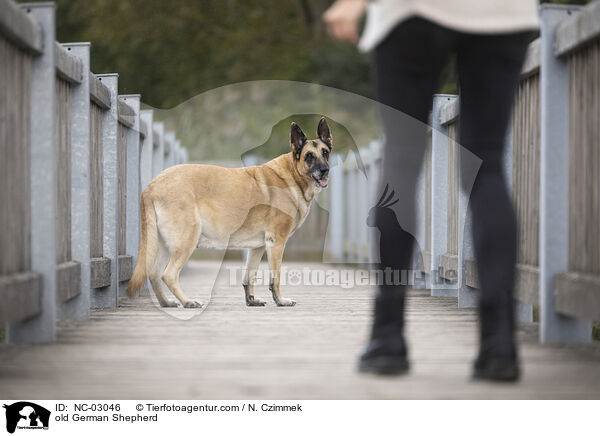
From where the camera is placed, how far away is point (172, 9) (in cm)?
1420

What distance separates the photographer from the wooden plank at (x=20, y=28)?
223cm

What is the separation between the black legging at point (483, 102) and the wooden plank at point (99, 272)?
6.55ft

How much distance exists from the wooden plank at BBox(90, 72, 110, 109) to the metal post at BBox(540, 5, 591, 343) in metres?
1.90

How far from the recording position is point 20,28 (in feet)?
7.68

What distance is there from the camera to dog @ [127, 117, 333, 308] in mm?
3643

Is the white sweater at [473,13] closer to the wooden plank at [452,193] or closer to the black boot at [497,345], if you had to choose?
the black boot at [497,345]

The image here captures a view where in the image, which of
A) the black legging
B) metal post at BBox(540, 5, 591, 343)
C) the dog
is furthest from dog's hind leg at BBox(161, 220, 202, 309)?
the black legging

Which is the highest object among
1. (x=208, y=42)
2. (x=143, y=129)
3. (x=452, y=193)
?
(x=208, y=42)

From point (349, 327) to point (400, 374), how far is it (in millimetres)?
1058

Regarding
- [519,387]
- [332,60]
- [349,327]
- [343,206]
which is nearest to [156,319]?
[349,327]

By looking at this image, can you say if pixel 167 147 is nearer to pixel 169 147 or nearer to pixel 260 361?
pixel 169 147

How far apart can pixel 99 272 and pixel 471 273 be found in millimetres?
1696
